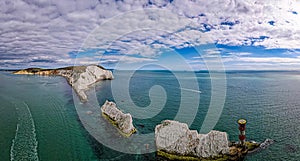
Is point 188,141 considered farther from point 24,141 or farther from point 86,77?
point 86,77

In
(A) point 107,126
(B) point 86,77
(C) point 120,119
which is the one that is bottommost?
(B) point 86,77

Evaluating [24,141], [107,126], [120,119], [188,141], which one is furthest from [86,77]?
[188,141]

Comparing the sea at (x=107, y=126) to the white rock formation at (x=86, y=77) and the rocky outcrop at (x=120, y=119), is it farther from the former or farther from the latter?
the white rock formation at (x=86, y=77)

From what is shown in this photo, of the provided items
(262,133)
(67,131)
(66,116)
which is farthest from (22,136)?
(262,133)

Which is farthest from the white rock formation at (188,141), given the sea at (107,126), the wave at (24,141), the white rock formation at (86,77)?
the white rock formation at (86,77)

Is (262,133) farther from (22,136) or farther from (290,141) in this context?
(22,136)

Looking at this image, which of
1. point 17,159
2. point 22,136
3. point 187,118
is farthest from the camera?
point 187,118

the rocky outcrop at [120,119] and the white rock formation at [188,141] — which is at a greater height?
the white rock formation at [188,141]
